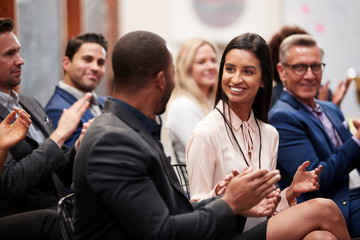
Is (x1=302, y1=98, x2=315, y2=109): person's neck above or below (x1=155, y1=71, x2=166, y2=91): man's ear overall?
below

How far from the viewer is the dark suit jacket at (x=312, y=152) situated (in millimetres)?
2234

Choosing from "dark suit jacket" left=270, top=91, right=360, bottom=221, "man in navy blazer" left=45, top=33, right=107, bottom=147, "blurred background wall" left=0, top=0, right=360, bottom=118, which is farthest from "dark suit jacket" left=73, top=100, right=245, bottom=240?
"blurred background wall" left=0, top=0, right=360, bottom=118

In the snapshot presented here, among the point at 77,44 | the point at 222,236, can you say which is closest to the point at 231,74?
the point at 222,236

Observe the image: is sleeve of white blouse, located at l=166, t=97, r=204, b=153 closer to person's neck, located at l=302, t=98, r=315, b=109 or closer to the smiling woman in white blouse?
person's neck, located at l=302, t=98, r=315, b=109

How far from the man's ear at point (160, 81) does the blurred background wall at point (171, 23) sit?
2.81 m

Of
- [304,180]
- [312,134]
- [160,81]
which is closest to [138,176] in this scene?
[160,81]

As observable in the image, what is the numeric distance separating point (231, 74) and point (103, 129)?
867mm

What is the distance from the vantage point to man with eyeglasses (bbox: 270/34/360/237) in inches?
88.3

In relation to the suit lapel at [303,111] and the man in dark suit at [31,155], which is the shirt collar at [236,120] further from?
the man in dark suit at [31,155]

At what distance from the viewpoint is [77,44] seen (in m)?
3.21

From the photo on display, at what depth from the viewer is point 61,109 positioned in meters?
2.82

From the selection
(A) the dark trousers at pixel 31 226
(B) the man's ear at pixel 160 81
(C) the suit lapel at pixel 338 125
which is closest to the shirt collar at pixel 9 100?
(A) the dark trousers at pixel 31 226

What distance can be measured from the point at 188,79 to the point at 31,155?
5.17ft

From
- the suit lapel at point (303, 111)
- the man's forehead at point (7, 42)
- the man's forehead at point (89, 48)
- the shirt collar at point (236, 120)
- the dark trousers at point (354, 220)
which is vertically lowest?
the dark trousers at point (354, 220)
